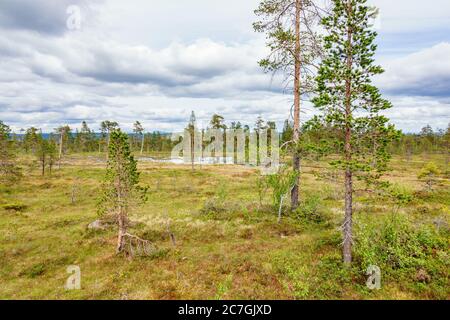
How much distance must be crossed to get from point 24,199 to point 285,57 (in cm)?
3588

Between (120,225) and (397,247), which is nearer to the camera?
(397,247)

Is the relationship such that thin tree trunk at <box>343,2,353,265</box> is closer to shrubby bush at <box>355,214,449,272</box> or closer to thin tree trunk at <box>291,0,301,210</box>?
shrubby bush at <box>355,214,449,272</box>

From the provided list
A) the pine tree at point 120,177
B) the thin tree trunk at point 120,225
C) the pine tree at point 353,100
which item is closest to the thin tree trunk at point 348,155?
the pine tree at point 353,100

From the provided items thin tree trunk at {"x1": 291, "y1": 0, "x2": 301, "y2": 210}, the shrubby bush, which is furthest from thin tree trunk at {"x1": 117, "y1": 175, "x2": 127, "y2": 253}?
the shrubby bush

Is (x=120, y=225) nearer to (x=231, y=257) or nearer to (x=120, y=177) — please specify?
(x=120, y=177)

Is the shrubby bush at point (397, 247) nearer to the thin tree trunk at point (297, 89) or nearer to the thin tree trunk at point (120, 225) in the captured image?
the thin tree trunk at point (297, 89)

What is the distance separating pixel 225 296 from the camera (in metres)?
11.2

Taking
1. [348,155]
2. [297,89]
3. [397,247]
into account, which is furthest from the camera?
[297,89]

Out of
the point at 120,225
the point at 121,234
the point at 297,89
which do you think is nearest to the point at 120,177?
the point at 120,225

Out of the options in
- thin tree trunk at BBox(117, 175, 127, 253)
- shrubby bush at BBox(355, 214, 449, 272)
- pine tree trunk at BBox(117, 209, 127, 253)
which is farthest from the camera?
pine tree trunk at BBox(117, 209, 127, 253)

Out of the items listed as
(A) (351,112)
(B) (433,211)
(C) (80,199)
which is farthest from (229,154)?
(A) (351,112)

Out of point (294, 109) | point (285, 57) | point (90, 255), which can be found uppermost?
point (285, 57)
